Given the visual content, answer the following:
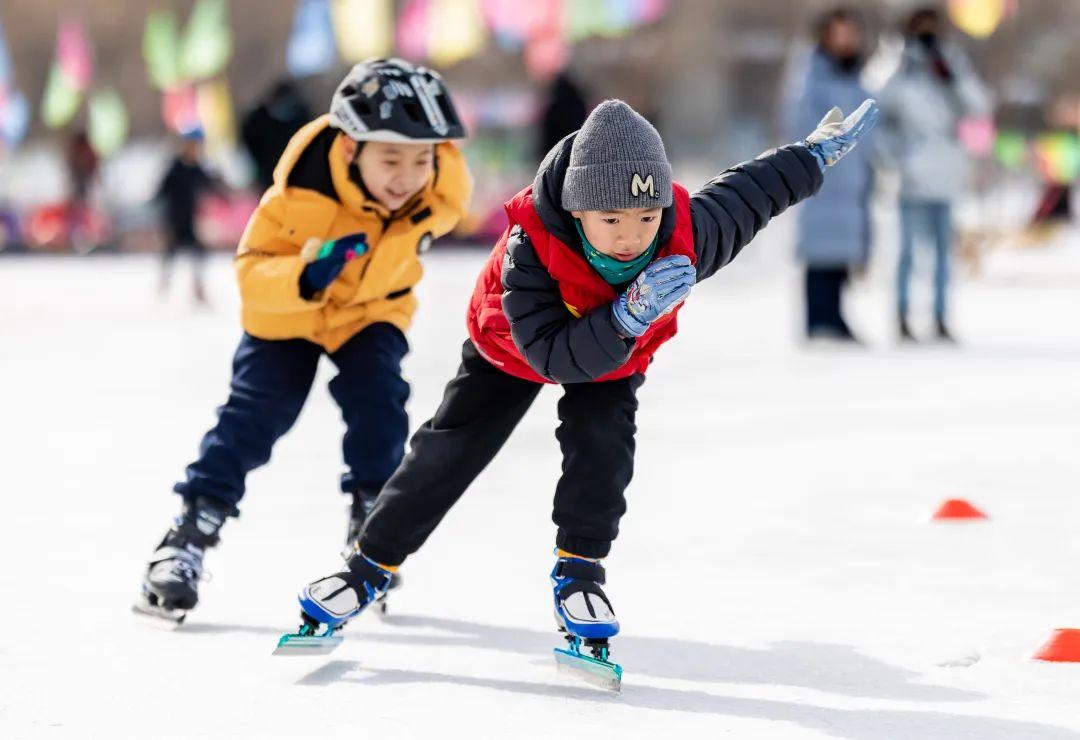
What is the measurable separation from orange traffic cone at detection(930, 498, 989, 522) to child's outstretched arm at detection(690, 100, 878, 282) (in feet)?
5.67

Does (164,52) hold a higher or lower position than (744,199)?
higher

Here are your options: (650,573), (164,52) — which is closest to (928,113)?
(650,573)

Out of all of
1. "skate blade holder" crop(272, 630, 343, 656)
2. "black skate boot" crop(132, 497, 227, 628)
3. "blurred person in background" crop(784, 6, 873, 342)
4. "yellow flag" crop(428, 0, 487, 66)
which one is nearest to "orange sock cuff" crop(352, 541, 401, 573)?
"skate blade holder" crop(272, 630, 343, 656)

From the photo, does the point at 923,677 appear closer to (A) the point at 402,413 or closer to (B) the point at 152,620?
(A) the point at 402,413

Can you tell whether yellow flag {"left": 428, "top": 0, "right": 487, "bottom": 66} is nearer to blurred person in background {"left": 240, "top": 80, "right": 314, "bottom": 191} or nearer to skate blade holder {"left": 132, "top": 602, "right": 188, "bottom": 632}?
blurred person in background {"left": 240, "top": 80, "right": 314, "bottom": 191}

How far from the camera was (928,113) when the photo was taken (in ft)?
33.2

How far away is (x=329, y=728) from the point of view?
127 inches

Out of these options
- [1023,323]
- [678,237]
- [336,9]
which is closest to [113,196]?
[336,9]

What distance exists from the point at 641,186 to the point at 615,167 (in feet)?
0.19

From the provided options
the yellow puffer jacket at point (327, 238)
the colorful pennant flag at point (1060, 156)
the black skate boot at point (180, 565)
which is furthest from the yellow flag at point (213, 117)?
the black skate boot at point (180, 565)

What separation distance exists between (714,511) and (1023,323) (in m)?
7.19

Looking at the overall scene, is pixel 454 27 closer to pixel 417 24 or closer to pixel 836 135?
pixel 417 24

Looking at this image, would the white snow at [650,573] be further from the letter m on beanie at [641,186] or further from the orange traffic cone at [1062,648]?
the letter m on beanie at [641,186]

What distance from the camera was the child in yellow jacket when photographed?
13.8ft
